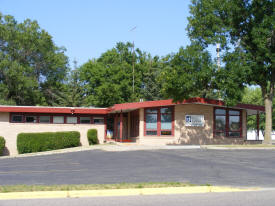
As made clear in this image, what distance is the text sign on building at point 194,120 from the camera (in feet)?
86.3

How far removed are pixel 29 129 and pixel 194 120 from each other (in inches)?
510

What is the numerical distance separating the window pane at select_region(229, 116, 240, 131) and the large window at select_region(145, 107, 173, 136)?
4.78 m

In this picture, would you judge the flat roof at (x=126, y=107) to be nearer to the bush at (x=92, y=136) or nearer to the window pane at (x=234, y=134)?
the bush at (x=92, y=136)

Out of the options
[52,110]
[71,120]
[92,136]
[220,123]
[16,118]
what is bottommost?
[92,136]

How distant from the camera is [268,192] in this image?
888cm

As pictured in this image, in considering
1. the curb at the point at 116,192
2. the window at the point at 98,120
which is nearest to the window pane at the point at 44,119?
the window at the point at 98,120

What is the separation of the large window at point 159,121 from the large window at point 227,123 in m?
3.60

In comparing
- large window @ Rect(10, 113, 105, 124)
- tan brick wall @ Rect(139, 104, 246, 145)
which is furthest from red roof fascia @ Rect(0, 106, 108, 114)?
tan brick wall @ Rect(139, 104, 246, 145)

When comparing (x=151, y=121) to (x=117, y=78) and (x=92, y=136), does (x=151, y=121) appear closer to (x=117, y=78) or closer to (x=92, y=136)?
A: (x=92, y=136)

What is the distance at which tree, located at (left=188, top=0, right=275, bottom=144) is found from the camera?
23516 mm

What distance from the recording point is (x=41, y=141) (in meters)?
26.2

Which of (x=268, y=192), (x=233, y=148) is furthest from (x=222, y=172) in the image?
(x=233, y=148)

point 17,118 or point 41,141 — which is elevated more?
point 17,118

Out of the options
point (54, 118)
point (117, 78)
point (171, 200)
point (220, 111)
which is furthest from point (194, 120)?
point (117, 78)
